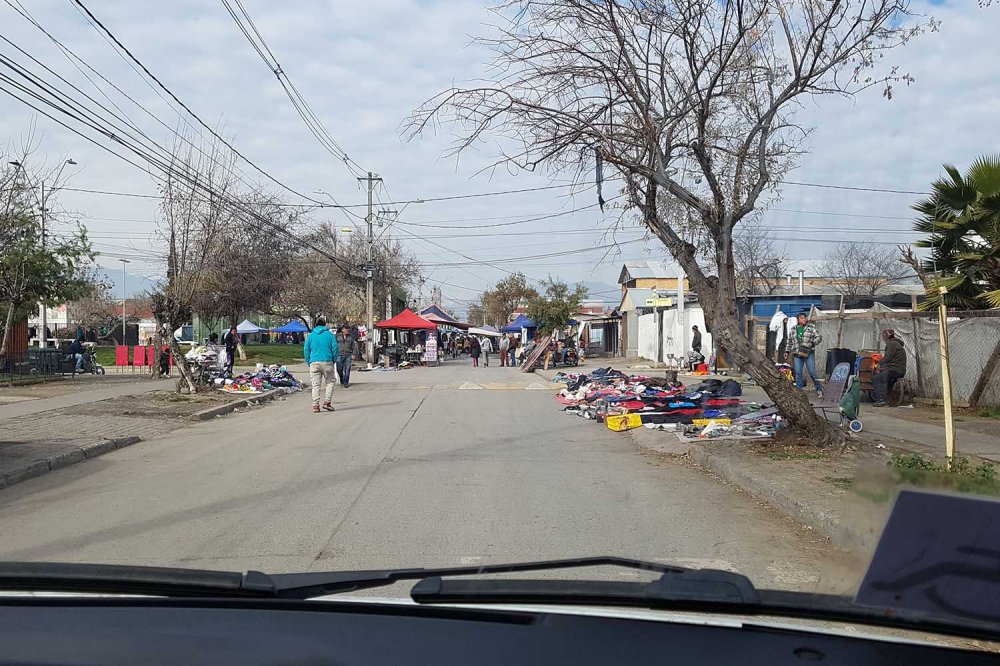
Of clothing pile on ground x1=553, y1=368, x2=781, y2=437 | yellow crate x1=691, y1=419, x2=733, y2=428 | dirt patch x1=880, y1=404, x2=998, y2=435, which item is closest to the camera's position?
clothing pile on ground x1=553, y1=368, x2=781, y2=437

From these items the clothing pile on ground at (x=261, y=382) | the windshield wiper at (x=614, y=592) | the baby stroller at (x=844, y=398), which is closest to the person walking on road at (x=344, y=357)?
the clothing pile on ground at (x=261, y=382)

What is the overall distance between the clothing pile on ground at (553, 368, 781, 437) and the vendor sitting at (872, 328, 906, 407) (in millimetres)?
3193

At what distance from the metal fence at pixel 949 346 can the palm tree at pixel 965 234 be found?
0.44 m

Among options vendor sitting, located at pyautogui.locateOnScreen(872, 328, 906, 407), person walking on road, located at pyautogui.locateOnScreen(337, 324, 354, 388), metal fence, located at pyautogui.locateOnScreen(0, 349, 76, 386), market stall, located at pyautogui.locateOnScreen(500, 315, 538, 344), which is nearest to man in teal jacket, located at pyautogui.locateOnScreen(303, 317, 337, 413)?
person walking on road, located at pyautogui.locateOnScreen(337, 324, 354, 388)

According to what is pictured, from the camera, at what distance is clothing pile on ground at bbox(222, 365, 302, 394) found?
22.4 m

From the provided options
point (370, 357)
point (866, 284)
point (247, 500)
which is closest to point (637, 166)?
point (247, 500)

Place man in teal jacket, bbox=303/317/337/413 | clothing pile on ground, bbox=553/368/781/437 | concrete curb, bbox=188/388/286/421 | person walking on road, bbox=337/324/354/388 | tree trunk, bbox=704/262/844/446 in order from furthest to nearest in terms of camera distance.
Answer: person walking on road, bbox=337/324/354/388 → man in teal jacket, bbox=303/317/337/413 → concrete curb, bbox=188/388/286/421 → clothing pile on ground, bbox=553/368/781/437 → tree trunk, bbox=704/262/844/446

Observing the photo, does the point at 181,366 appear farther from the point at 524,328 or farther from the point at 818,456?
the point at 524,328

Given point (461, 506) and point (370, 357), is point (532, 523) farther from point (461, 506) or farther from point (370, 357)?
point (370, 357)

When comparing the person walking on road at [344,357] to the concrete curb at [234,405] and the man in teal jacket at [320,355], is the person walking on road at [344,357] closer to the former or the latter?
the concrete curb at [234,405]

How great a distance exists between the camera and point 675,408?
15.2 m

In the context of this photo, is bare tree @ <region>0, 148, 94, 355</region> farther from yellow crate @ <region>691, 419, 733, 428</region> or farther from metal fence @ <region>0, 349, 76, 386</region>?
yellow crate @ <region>691, 419, 733, 428</region>

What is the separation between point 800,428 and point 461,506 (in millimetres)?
5160

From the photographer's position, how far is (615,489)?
9.38 m
